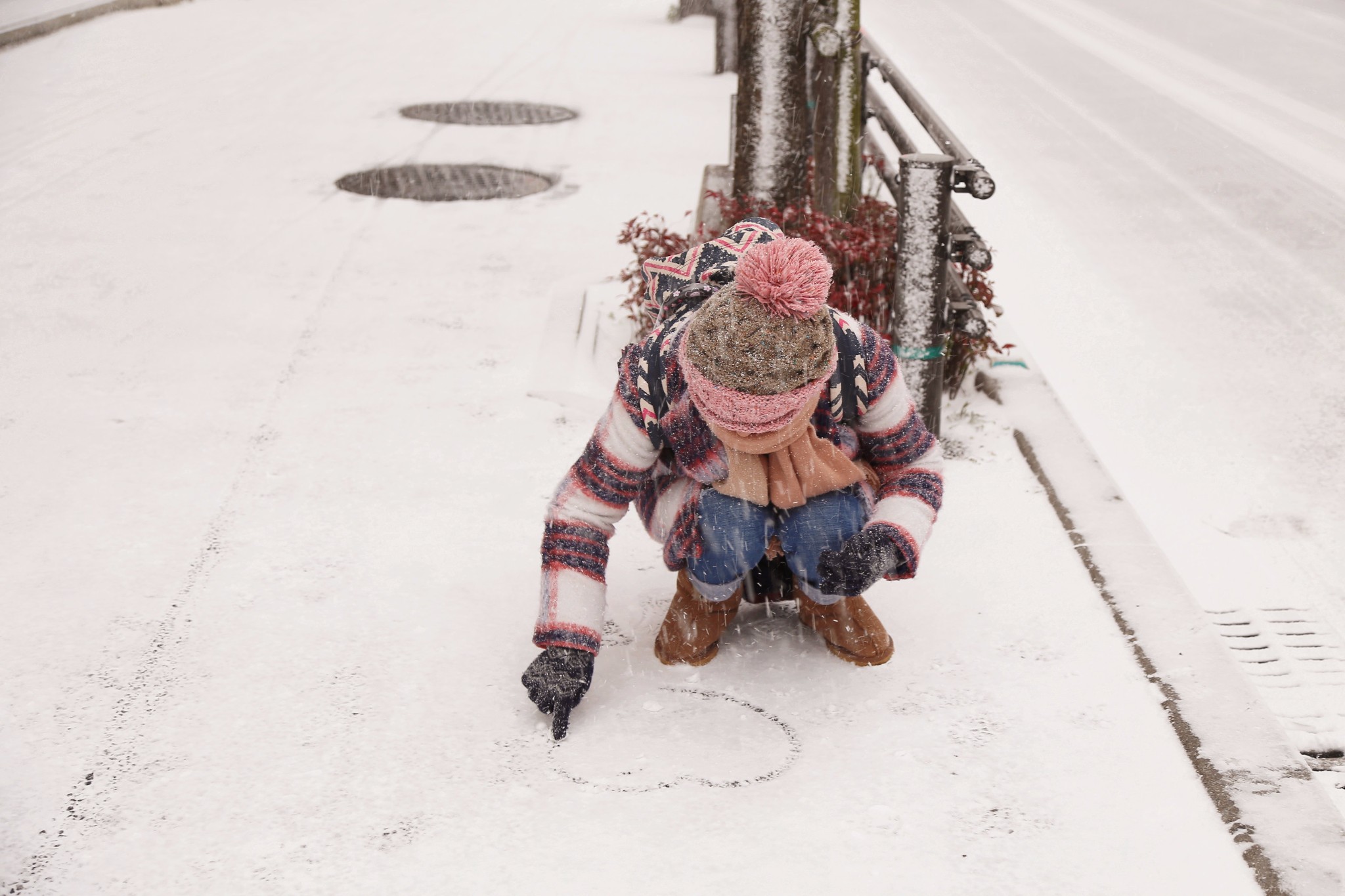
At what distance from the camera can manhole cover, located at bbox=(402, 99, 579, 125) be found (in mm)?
8922

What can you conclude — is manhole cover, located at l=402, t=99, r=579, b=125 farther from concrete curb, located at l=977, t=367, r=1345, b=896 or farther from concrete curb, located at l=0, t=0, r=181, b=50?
concrete curb, located at l=977, t=367, r=1345, b=896

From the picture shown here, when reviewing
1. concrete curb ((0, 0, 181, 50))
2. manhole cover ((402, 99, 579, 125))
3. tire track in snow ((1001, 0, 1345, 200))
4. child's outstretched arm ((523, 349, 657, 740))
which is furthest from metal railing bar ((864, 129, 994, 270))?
concrete curb ((0, 0, 181, 50))

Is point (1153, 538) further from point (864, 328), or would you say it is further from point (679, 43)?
point (679, 43)

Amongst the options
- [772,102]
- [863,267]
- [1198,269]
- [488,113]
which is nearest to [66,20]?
[488,113]

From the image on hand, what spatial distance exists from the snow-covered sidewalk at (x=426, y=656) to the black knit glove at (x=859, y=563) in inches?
13.4

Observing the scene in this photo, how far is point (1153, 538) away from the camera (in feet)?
11.1

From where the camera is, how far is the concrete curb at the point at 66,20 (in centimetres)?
1103

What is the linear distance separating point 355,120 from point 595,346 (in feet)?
16.2

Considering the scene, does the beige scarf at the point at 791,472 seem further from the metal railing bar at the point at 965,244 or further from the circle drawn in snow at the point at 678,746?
the metal railing bar at the point at 965,244

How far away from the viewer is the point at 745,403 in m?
2.13

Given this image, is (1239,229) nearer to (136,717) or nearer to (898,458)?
(898,458)

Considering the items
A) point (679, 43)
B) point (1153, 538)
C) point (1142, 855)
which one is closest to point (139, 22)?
point (679, 43)

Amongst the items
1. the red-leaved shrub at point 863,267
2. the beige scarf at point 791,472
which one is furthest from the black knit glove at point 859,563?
the red-leaved shrub at point 863,267

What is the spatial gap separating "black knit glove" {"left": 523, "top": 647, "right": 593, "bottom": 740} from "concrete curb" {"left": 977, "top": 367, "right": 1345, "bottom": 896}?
119cm
